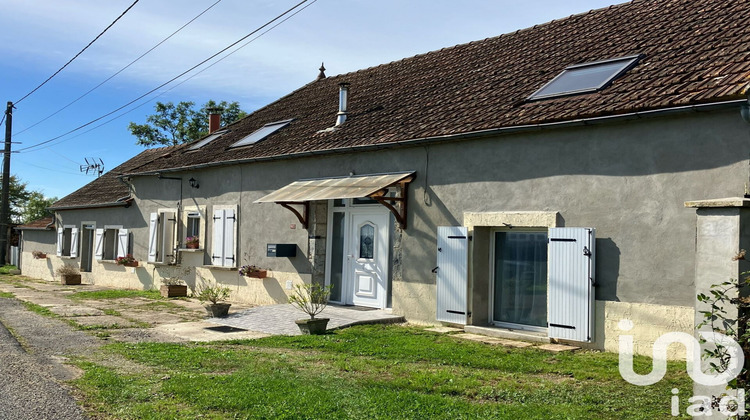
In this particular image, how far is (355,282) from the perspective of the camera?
11938 millimetres

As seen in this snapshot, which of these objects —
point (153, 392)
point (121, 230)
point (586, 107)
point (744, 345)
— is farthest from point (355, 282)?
point (121, 230)

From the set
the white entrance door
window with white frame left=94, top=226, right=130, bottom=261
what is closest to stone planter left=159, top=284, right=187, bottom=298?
window with white frame left=94, top=226, right=130, bottom=261

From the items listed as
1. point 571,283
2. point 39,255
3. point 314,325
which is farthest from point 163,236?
point 571,283

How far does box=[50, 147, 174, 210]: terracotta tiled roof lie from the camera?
20141 millimetres

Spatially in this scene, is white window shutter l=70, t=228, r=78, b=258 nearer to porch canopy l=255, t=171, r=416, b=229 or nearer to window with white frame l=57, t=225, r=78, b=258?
window with white frame l=57, t=225, r=78, b=258

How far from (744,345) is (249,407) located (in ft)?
12.0

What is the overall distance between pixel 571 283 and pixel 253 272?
7328 mm

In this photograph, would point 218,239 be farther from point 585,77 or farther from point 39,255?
point 39,255

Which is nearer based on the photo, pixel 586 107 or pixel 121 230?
pixel 586 107

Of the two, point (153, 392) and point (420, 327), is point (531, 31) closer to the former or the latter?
point (420, 327)

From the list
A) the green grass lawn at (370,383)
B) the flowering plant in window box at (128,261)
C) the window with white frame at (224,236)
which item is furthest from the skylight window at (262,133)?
the green grass lawn at (370,383)

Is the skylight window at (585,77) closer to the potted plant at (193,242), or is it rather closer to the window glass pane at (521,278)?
the window glass pane at (521,278)

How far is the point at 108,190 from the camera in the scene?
21.8 m

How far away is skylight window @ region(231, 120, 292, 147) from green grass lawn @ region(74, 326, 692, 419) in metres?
7.25
